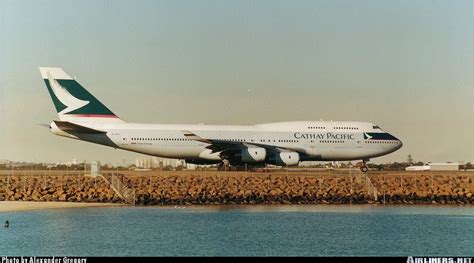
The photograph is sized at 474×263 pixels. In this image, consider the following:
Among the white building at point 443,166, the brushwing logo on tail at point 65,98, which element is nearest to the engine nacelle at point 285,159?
the brushwing logo on tail at point 65,98

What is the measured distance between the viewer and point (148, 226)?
87.5 ft

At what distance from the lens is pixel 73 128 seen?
44938mm

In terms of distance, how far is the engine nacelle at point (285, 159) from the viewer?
4522cm

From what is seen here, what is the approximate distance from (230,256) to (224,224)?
21.7 ft

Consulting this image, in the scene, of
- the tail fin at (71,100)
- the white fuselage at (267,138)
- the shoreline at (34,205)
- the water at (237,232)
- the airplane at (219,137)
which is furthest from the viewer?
the tail fin at (71,100)

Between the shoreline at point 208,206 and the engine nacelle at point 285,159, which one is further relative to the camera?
the engine nacelle at point 285,159

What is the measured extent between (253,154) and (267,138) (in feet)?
8.91

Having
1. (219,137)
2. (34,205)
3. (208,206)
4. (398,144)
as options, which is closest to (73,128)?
(219,137)

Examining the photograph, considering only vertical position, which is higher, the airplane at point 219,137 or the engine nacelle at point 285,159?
the airplane at point 219,137

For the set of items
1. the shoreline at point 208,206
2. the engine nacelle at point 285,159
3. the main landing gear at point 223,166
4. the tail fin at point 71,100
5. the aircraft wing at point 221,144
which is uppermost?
the tail fin at point 71,100

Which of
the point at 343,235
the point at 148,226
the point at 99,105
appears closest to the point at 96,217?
the point at 148,226

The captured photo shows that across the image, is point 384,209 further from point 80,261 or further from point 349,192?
point 80,261

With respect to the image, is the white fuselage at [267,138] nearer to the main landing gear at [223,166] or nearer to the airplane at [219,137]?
the airplane at [219,137]

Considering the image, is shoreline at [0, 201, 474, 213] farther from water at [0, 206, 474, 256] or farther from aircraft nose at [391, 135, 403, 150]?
aircraft nose at [391, 135, 403, 150]
